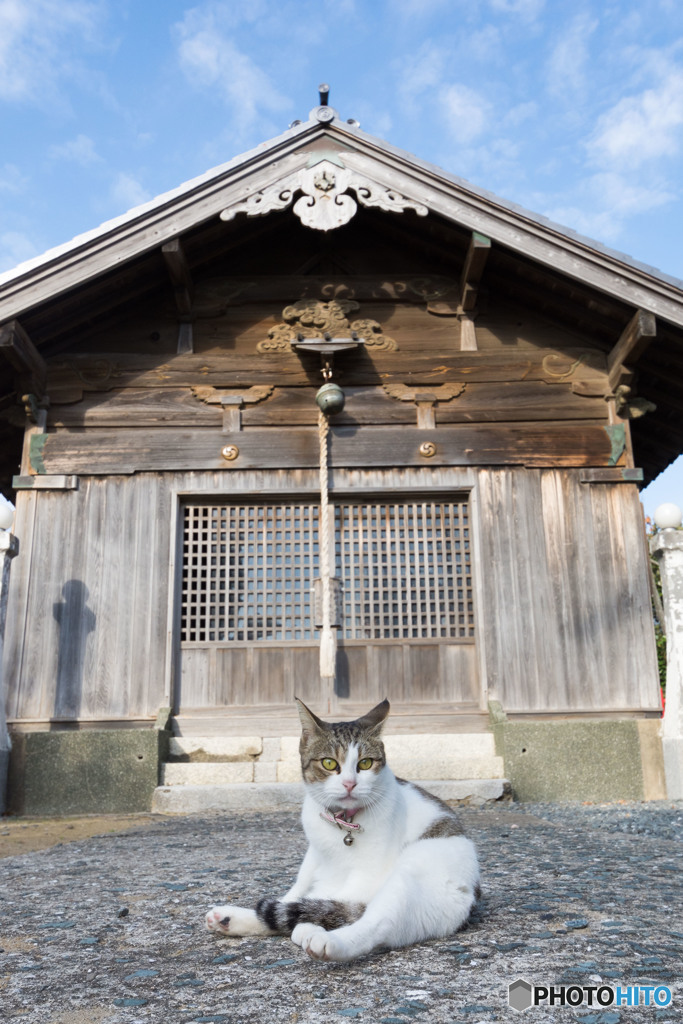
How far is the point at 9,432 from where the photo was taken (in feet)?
33.0

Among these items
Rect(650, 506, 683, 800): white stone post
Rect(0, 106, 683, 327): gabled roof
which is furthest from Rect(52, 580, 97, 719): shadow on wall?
Rect(650, 506, 683, 800): white stone post

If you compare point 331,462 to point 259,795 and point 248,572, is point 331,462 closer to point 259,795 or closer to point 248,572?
point 248,572

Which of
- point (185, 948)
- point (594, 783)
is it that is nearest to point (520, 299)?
point (594, 783)

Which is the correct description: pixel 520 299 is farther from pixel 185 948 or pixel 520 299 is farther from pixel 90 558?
pixel 185 948

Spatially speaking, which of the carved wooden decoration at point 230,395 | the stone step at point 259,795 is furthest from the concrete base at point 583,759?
the carved wooden decoration at point 230,395

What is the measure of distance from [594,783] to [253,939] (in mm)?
6258

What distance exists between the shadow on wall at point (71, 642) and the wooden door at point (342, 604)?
102 cm

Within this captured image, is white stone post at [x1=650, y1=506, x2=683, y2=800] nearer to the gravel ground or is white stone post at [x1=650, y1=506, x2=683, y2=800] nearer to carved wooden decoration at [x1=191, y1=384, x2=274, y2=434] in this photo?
the gravel ground

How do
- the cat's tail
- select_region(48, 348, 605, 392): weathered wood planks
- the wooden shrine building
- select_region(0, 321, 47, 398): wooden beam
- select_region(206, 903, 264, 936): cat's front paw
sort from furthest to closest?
1. select_region(48, 348, 605, 392): weathered wood planks
2. the wooden shrine building
3. select_region(0, 321, 47, 398): wooden beam
4. select_region(206, 903, 264, 936): cat's front paw
5. the cat's tail

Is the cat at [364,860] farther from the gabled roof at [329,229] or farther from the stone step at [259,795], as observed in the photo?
the gabled roof at [329,229]

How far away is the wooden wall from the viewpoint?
854 centimetres

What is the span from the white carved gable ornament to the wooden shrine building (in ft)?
0.11

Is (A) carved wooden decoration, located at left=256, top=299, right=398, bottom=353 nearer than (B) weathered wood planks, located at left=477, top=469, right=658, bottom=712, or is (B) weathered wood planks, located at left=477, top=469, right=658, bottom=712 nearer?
(B) weathered wood planks, located at left=477, top=469, right=658, bottom=712
